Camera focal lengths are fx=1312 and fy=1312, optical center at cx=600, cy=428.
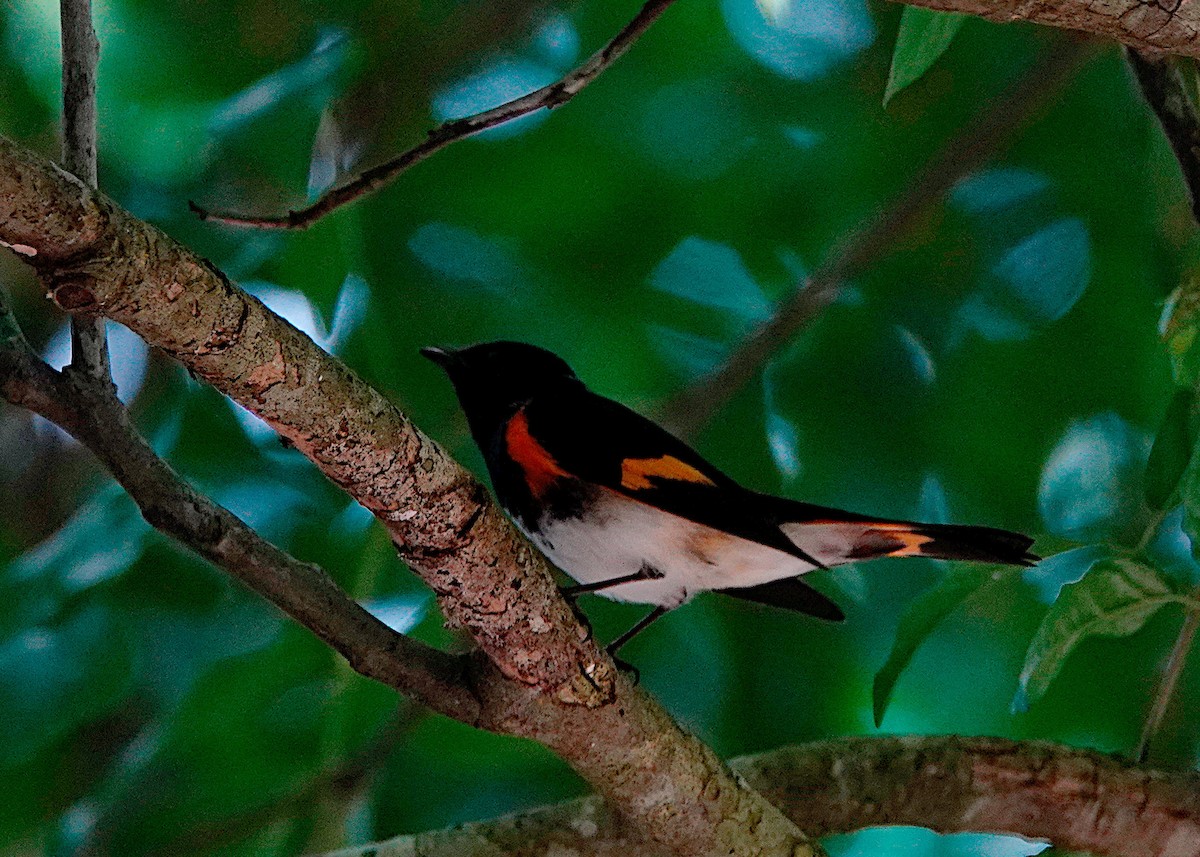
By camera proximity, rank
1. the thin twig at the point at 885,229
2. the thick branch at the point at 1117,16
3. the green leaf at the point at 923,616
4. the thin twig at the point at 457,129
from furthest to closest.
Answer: the thin twig at the point at 885,229 < the green leaf at the point at 923,616 < the thin twig at the point at 457,129 < the thick branch at the point at 1117,16

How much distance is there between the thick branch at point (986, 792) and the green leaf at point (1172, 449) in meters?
0.31

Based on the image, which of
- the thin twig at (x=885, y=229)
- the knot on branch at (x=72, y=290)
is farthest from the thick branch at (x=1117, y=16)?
the thin twig at (x=885, y=229)

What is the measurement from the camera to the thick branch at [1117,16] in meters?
0.98

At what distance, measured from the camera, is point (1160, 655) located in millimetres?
2018

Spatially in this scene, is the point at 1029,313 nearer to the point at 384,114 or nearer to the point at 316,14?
the point at 384,114

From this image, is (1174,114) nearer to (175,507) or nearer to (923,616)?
(923,616)

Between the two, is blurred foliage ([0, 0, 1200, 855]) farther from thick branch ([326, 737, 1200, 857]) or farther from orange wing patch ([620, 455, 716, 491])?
orange wing patch ([620, 455, 716, 491])

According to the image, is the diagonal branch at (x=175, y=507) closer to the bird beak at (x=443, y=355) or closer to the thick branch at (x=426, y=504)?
the thick branch at (x=426, y=504)

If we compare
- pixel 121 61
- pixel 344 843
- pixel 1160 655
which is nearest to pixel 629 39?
pixel 121 61

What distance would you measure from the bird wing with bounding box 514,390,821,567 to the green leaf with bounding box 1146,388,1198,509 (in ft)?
1.35

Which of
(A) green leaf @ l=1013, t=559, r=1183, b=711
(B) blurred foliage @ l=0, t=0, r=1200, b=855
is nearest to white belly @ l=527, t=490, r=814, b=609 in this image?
(A) green leaf @ l=1013, t=559, r=1183, b=711

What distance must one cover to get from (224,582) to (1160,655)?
1.44 m

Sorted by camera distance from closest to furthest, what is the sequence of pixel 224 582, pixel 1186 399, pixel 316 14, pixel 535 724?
pixel 535 724, pixel 1186 399, pixel 224 582, pixel 316 14

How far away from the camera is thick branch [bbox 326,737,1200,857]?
1473 mm
